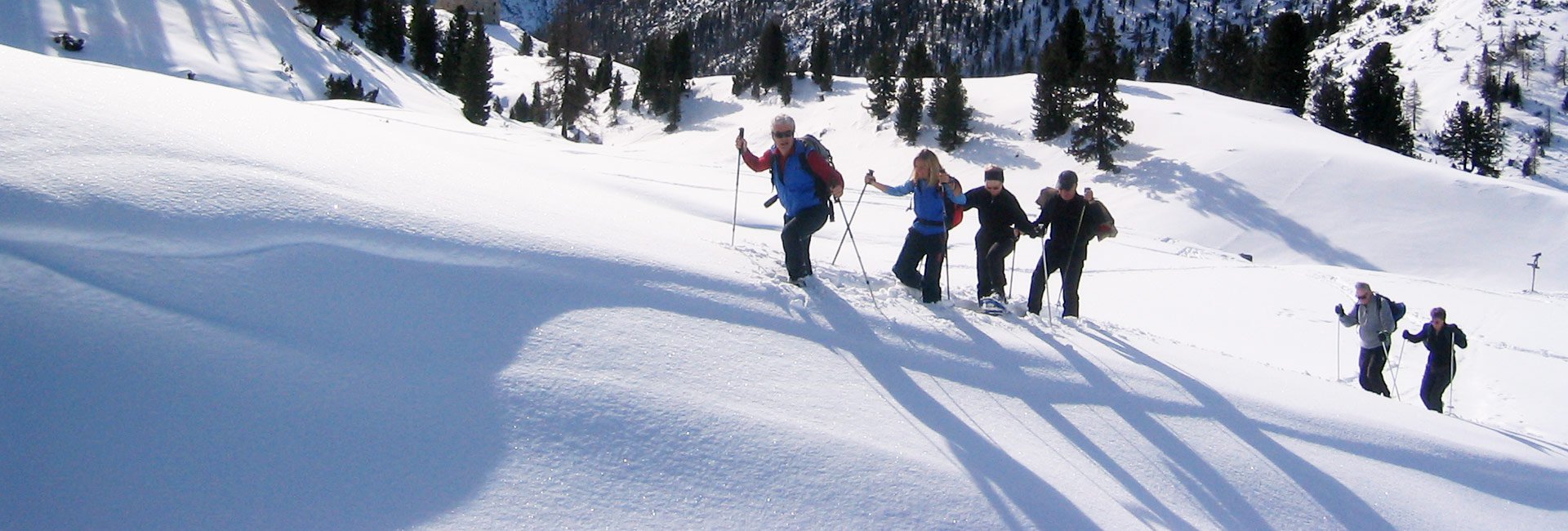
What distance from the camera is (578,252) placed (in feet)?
16.1

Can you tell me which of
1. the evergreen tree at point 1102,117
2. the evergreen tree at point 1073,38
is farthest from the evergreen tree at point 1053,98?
the evergreen tree at point 1073,38

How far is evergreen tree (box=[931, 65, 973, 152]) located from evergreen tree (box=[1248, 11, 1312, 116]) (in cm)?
2312

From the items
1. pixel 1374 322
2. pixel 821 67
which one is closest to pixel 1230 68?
pixel 821 67

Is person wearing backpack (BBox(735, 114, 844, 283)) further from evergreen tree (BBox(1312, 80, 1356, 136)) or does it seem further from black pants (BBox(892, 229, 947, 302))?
evergreen tree (BBox(1312, 80, 1356, 136))

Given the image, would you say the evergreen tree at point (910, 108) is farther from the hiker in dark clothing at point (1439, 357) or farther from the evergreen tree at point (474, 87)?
the hiker in dark clothing at point (1439, 357)

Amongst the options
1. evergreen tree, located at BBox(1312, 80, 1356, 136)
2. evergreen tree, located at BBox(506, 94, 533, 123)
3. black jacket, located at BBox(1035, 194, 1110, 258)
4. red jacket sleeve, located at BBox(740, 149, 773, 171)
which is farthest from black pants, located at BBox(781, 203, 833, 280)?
evergreen tree, located at BBox(1312, 80, 1356, 136)

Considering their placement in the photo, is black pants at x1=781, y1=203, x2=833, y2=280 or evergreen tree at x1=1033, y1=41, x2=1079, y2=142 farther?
evergreen tree at x1=1033, y1=41, x2=1079, y2=142

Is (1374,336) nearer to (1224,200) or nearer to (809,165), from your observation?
(809,165)

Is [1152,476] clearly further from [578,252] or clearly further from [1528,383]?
[1528,383]

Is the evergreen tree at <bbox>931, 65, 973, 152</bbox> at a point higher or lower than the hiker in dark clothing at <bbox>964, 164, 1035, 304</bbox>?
higher

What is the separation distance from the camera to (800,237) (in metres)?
6.07

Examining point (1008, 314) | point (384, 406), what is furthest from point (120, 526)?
point (1008, 314)

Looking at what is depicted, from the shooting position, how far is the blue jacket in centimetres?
678

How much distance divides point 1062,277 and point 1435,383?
4.21 meters
